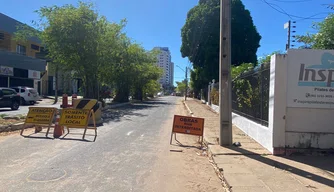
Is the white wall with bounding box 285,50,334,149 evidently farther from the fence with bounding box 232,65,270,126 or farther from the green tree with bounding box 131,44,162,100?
the green tree with bounding box 131,44,162,100

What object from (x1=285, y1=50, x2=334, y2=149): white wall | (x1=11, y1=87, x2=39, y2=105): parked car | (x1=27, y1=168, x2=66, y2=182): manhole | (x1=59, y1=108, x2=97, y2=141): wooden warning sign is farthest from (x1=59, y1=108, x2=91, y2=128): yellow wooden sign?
(x1=11, y1=87, x2=39, y2=105): parked car

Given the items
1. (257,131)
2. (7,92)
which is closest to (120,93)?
(7,92)

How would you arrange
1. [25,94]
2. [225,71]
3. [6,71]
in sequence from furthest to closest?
[6,71] < [25,94] < [225,71]

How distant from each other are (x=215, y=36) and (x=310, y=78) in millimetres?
28942

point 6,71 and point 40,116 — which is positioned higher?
point 6,71

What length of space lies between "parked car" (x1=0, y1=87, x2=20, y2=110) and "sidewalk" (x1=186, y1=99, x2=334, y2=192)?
693 inches

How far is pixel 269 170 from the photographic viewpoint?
657 centimetres

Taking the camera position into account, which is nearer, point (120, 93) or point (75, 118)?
point (75, 118)

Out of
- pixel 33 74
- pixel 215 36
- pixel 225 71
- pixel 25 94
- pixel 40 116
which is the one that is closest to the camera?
pixel 225 71

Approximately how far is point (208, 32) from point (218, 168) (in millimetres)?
31233

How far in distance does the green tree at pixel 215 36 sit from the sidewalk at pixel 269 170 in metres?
28.0

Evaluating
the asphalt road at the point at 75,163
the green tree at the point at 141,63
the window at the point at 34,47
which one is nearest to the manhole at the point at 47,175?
the asphalt road at the point at 75,163

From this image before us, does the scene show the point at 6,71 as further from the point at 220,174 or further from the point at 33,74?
the point at 220,174

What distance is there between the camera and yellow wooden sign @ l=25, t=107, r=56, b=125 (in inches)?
435
